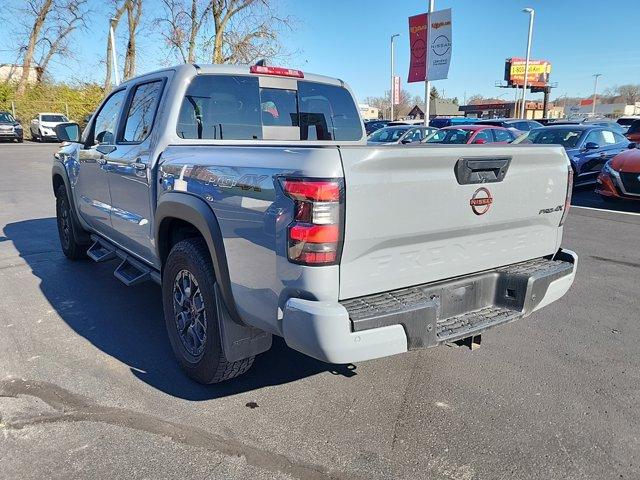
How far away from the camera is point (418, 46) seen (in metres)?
17.0

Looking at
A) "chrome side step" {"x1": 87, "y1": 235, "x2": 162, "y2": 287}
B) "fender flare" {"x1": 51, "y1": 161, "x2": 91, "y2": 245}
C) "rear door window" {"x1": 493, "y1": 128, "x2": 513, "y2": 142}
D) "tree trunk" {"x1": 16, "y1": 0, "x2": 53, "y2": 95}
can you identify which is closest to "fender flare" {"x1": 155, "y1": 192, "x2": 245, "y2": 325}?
"chrome side step" {"x1": 87, "y1": 235, "x2": 162, "y2": 287}

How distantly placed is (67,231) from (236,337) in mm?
4181

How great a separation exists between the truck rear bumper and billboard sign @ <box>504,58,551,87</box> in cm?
6919

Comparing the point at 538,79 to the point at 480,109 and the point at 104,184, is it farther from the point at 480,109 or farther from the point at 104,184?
the point at 104,184

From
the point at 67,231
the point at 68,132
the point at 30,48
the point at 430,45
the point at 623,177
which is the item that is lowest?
the point at 67,231

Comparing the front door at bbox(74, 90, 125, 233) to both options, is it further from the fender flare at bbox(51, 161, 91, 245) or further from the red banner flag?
the red banner flag

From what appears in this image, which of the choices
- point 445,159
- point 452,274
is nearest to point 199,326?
point 452,274

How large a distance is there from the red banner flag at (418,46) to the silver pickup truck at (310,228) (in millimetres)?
14091

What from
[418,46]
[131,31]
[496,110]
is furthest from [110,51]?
[496,110]

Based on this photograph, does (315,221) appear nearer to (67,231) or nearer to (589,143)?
(67,231)

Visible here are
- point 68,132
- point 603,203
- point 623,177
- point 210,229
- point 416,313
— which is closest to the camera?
point 416,313

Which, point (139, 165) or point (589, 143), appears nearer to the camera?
point (139, 165)

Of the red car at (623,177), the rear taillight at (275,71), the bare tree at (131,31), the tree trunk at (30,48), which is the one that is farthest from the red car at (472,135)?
the tree trunk at (30,48)

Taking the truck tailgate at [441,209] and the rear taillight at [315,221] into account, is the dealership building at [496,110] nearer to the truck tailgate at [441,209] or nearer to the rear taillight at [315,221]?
the truck tailgate at [441,209]
